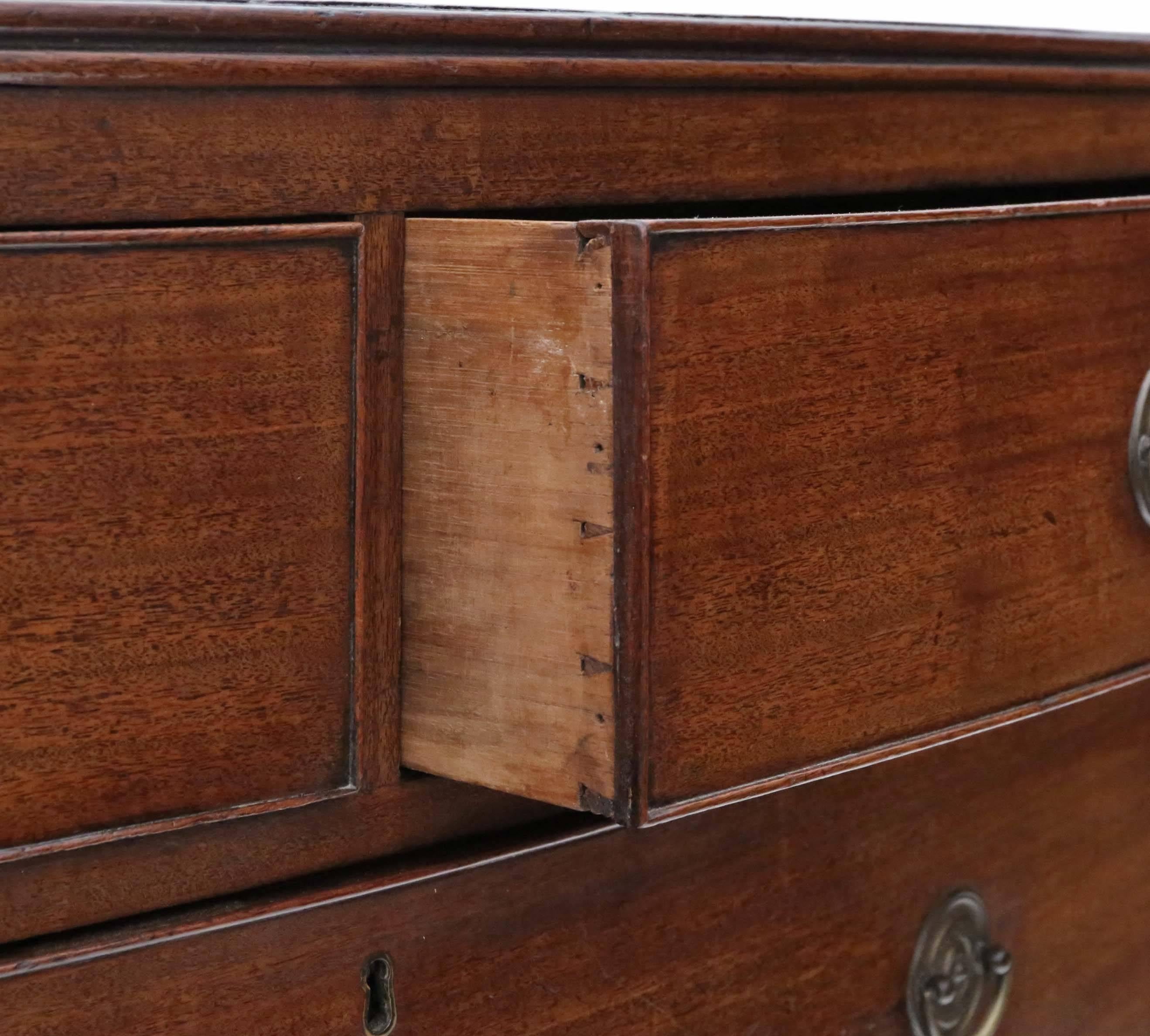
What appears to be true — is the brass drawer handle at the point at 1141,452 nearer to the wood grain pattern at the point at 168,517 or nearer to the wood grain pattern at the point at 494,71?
the wood grain pattern at the point at 494,71

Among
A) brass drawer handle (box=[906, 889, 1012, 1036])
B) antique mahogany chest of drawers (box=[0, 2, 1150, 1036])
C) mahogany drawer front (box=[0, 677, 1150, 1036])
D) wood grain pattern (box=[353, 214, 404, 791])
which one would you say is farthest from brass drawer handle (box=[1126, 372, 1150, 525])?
wood grain pattern (box=[353, 214, 404, 791])

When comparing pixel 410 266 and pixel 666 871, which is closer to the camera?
pixel 410 266

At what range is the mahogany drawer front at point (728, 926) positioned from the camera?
62 cm

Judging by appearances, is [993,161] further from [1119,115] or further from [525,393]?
[525,393]

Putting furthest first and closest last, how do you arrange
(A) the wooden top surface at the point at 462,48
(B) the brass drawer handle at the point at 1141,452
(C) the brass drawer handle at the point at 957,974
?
1. (C) the brass drawer handle at the point at 957,974
2. (B) the brass drawer handle at the point at 1141,452
3. (A) the wooden top surface at the point at 462,48

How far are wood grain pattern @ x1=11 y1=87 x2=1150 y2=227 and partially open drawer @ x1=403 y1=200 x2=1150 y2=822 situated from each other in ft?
0.12

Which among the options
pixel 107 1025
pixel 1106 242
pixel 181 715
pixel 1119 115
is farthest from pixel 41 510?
pixel 1119 115

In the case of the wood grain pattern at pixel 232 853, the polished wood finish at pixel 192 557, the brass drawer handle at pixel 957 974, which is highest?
the polished wood finish at pixel 192 557

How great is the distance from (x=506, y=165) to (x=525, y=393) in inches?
4.1

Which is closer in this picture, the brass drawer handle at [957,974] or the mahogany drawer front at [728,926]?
the mahogany drawer front at [728,926]

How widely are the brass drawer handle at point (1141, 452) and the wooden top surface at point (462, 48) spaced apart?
0.16 meters

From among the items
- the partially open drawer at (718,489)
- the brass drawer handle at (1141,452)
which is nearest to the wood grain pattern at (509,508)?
the partially open drawer at (718,489)

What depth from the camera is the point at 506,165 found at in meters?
0.62

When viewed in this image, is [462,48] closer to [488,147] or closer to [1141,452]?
[488,147]
